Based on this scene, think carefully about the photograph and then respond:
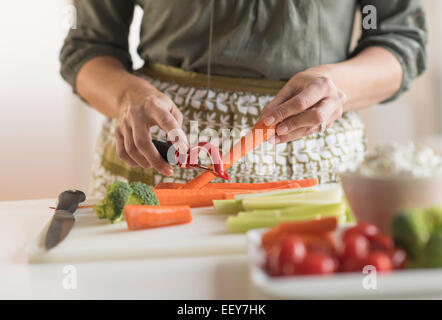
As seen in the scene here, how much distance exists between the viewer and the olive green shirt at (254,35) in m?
1.45

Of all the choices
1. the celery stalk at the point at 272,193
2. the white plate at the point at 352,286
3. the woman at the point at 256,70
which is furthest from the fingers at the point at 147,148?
the white plate at the point at 352,286

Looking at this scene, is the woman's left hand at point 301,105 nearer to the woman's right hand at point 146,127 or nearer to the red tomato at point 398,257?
the woman's right hand at point 146,127

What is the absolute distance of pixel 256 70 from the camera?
56.9 inches

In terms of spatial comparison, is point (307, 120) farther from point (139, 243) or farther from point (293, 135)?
point (139, 243)

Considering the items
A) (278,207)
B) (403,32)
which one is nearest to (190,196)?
(278,207)

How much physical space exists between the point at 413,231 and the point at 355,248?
0.08m

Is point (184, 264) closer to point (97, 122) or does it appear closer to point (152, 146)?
point (152, 146)

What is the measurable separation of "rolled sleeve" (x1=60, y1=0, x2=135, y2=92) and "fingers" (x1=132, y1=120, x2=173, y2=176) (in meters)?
0.56

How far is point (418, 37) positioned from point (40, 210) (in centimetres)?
123

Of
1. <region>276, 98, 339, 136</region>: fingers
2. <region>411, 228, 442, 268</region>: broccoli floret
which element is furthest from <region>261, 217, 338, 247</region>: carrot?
<region>276, 98, 339, 136</region>: fingers

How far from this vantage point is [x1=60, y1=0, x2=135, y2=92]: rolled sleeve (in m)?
1.64

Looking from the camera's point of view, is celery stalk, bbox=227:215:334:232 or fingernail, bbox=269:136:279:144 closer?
celery stalk, bbox=227:215:334:232

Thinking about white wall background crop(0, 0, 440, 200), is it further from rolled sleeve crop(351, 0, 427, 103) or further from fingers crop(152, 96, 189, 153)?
fingers crop(152, 96, 189, 153)
